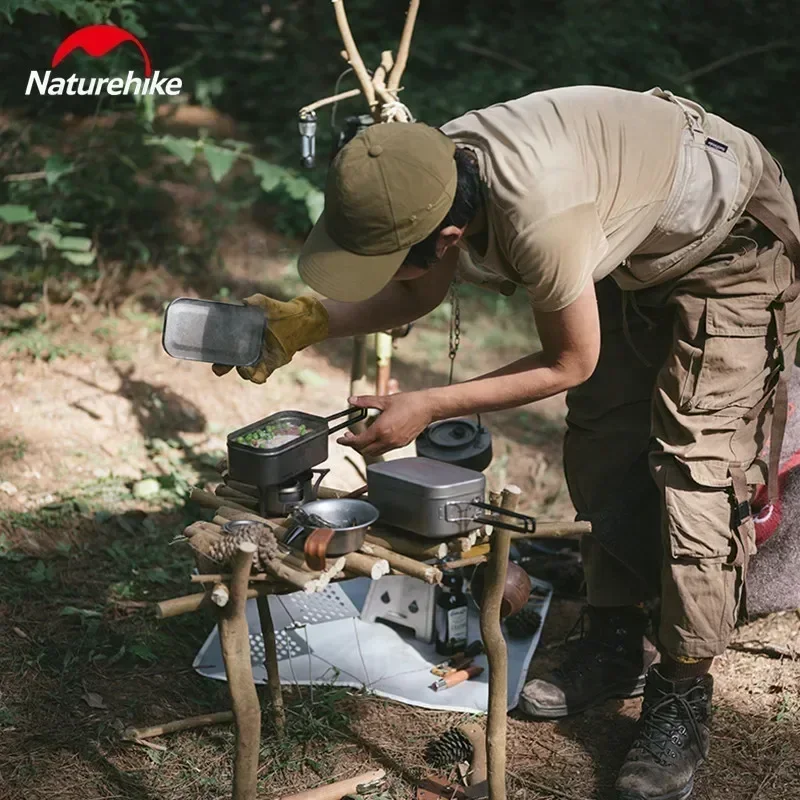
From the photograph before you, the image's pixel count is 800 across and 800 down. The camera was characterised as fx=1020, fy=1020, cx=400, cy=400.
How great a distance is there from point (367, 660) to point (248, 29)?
592 cm

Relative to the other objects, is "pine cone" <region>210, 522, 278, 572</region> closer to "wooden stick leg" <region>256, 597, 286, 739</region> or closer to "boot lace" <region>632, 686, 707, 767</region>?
"wooden stick leg" <region>256, 597, 286, 739</region>

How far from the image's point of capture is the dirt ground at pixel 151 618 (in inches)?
118

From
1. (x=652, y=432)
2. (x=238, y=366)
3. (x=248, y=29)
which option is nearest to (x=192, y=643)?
(x=238, y=366)

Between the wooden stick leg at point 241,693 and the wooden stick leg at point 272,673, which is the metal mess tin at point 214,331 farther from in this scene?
the wooden stick leg at point 272,673

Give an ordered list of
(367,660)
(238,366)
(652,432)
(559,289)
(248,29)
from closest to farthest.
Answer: (559,289) → (238,366) → (652,432) → (367,660) → (248,29)

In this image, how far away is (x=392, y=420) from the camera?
2.58 m

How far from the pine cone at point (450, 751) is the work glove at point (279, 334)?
122 cm

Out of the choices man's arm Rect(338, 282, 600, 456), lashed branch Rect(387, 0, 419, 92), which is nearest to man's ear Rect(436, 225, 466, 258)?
man's arm Rect(338, 282, 600, 456)

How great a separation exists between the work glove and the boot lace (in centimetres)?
151

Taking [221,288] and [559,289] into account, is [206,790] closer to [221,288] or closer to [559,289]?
[559,289]

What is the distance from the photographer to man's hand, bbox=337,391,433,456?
8.48 feet

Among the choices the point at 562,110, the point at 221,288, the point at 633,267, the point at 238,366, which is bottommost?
the point at 221,288

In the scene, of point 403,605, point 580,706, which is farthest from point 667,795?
point 403,605

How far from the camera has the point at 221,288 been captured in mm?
6246
